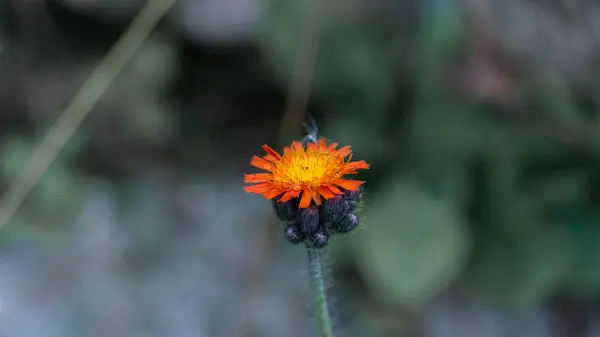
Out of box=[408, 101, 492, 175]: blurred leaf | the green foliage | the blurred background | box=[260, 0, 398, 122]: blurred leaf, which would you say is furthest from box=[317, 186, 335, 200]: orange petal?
the green foliage

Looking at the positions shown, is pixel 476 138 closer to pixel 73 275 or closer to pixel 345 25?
pixel 345 25

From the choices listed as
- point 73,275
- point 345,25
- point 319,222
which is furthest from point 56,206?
point 319,222

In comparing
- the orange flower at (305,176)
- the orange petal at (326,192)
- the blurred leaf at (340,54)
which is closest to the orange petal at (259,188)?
the orange flower at (305,176)

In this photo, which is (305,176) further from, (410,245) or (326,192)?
(410,245)

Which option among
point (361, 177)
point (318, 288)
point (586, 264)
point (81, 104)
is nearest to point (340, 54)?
point (361, 177)

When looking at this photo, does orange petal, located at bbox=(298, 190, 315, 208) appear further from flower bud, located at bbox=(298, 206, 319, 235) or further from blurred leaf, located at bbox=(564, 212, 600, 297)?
blurred leaf, located at bbox=(564, 212, 600, 297)
